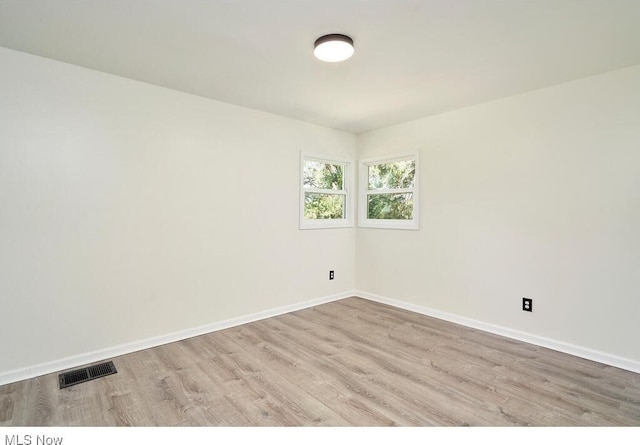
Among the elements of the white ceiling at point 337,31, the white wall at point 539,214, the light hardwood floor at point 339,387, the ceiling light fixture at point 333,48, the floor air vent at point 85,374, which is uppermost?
the white ceiling at point 337,31

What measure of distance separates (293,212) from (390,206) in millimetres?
1365

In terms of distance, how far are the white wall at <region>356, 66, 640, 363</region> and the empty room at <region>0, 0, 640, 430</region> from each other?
2 centimetres

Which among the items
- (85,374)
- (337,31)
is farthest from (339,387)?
(337,31)

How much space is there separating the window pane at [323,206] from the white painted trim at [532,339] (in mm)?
1389

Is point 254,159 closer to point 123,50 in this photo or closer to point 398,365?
point 123,50

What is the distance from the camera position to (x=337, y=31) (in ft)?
7.03

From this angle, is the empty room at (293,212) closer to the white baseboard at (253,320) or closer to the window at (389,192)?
the white baseboard at (253,320)

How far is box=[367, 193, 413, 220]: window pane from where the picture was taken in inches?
169

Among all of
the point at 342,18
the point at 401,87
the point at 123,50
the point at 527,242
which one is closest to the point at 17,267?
the point at 123,50

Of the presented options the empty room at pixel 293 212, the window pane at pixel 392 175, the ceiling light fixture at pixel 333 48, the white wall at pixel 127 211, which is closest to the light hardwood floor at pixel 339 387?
the empty room at pixel 293 212

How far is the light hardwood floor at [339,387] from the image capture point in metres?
1.95
